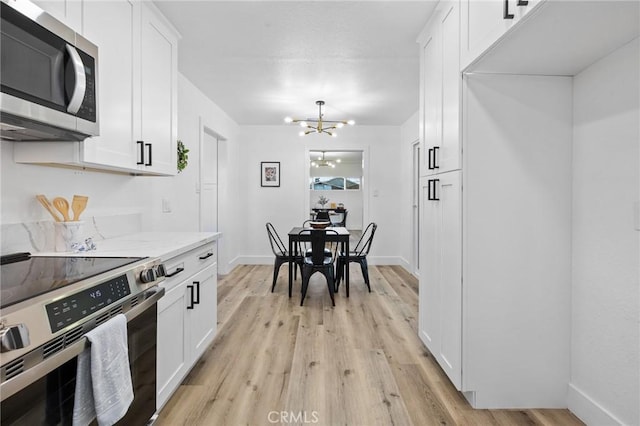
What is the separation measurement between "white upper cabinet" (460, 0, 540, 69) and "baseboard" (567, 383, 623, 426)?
1840mm

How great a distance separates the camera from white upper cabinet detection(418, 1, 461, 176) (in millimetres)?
1897

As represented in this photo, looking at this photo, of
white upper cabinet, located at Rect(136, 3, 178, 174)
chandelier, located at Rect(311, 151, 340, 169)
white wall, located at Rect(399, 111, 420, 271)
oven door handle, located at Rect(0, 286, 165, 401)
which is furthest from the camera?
chandelier, located at Rect(311, 151, 340, 169)

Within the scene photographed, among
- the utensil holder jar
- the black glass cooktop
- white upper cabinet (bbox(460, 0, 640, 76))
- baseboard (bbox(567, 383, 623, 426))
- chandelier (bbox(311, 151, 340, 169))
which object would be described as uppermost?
chandelier (bbox(311, 151, 340, 169))

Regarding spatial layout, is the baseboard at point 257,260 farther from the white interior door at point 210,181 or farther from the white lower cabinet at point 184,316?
the white lower cabinet at point 184,316

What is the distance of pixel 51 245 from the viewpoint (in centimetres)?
161

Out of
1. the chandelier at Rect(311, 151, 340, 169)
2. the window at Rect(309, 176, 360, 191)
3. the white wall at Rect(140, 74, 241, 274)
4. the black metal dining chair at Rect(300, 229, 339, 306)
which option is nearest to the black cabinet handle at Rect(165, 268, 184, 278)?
the white wall at Rect(140, 74, 241, 274)

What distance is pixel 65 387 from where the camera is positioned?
96 cm

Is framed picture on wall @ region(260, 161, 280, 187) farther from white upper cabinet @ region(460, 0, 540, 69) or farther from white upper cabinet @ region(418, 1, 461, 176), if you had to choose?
white upper cabinet @ region(460, 0, 540, 69)

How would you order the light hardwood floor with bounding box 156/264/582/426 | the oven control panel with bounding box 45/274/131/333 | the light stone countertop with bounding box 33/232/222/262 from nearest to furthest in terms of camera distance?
the oven control panel with bounding box 45/274/131/333 → the light stone countertop with bounding box 33/232/222/262 → the light hardwood floor with bounding box 156/264/582/426

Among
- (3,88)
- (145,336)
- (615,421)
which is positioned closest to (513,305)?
(615,421)

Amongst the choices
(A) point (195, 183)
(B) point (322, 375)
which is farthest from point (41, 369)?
(A) point (195, 183)

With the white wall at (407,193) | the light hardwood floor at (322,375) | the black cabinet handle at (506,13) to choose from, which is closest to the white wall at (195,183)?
the light hardwood floor at (322,375)

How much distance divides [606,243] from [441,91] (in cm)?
123

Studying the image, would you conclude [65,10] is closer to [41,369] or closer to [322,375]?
[41,369]
